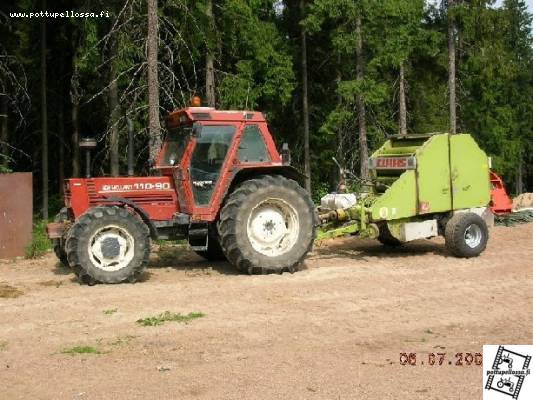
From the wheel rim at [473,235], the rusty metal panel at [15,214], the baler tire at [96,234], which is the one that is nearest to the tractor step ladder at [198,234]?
the baler tire at [96,234]

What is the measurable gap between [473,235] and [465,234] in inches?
9.9

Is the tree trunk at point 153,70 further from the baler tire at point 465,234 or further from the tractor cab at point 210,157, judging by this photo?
the baler tire at point 465,234

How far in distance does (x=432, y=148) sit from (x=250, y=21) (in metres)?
11.2

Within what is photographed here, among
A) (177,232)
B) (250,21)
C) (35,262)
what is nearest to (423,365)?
(177,232)

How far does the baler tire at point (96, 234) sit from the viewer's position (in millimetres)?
8875

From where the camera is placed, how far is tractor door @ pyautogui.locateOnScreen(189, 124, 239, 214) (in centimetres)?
990

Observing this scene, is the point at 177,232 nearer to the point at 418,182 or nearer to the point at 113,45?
the point at 418,182

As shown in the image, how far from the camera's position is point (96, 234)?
29.6ft

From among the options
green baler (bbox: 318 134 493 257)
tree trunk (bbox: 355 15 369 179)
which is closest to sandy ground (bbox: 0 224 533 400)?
green baler (bbox: 318 134 493 257)

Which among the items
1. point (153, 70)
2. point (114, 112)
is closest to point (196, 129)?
point (153, 70)

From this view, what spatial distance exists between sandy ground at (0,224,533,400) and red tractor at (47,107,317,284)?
1.53 ft

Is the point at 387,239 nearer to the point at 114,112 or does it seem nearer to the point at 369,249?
the point at 369,249

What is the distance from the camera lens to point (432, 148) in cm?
1137

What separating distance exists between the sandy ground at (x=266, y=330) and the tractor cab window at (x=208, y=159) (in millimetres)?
1295
